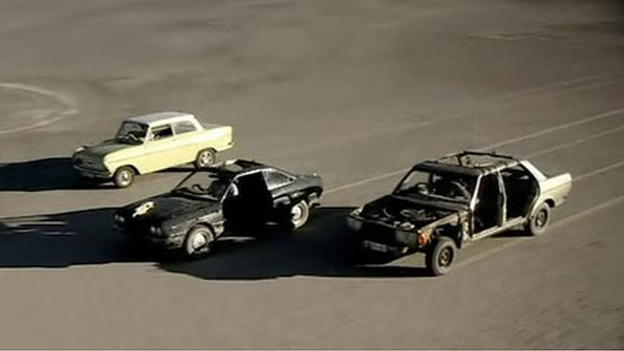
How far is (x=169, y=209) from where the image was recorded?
1616 cm

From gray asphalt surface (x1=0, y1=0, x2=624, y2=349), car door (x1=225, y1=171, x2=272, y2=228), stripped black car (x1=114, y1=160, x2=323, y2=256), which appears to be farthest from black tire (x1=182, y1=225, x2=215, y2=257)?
car door (x1=225, y1=171, x2=272, y2=228)

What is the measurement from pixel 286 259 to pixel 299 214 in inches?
67.7

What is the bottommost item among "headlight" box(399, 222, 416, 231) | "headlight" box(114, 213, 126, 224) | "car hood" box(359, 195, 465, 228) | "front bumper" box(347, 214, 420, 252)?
"front bumper" box(347, 214, 420, 252)

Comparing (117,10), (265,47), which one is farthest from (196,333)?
(117,10)

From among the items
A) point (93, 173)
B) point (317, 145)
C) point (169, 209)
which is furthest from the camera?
point (317, 145)

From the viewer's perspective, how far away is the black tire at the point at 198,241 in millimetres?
15875

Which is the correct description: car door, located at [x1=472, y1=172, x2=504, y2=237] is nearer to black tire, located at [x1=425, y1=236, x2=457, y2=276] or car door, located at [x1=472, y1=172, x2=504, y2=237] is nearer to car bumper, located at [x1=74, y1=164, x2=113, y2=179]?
black tire, located at [x1=425, y1=236, x2=457, y2=276]

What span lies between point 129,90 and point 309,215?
14.0m

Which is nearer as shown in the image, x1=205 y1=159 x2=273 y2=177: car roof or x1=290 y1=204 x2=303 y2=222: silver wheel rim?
x1=205 y1=159 x2=273 y2=177: car roof

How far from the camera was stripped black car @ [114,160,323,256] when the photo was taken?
15836mm

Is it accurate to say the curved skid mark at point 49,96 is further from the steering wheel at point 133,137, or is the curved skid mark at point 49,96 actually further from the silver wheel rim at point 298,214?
the silver wheel rim at point 298,214

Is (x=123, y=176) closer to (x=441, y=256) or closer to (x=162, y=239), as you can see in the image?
(x=162, y=239)

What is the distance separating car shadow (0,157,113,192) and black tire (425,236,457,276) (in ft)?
26.5

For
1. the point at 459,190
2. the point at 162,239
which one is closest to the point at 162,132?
the point at 162,239
